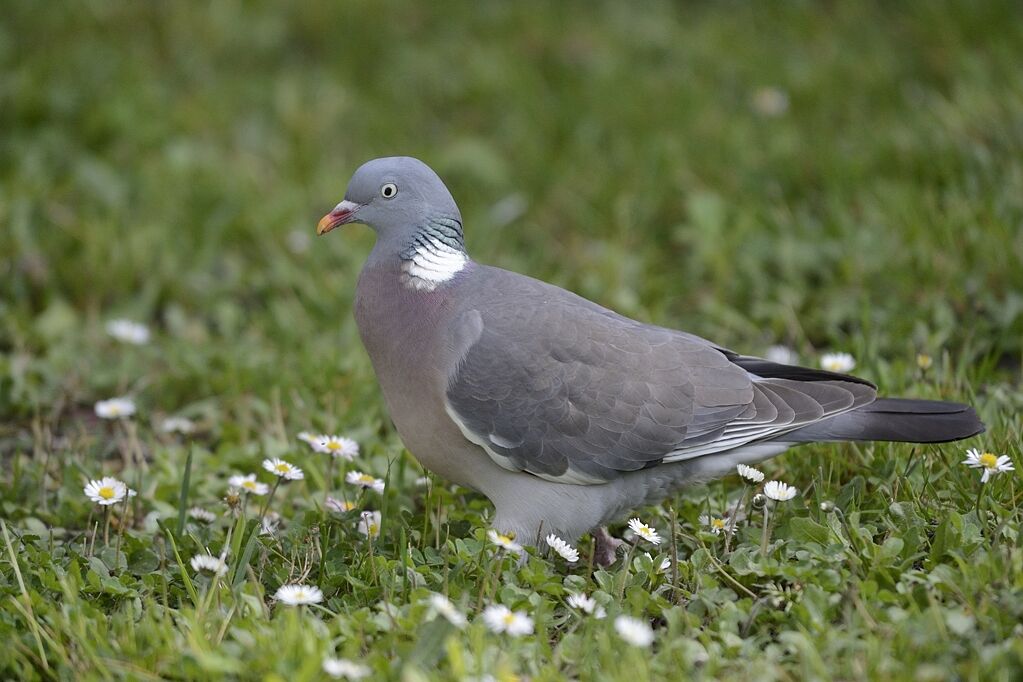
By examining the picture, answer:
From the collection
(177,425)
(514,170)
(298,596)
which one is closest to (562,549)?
(298,596)

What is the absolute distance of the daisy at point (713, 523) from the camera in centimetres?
321

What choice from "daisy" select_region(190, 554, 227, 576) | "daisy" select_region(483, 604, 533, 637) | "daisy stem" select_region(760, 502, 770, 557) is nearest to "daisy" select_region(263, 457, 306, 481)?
"daisy" select_region(190, 554, 227, 576)

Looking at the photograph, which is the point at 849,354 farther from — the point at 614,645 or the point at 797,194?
the point at 614,645

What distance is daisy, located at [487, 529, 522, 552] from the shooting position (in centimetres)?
286

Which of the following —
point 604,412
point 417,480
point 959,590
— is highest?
point 604,412

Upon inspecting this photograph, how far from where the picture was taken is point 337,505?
3.47 metres

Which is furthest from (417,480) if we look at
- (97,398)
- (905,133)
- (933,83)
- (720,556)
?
(933,83)

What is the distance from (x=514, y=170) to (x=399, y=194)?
288 cm

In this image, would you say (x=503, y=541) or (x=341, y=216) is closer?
(x=503, y=541)

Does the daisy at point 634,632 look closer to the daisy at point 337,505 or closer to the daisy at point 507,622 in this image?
the daisy at point 507,622

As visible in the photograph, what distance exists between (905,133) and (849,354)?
1849 mm

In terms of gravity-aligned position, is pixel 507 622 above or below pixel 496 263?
above

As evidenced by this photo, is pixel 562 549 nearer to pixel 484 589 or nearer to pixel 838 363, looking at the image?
pixel 484 589

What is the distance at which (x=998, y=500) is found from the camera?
3234mm
